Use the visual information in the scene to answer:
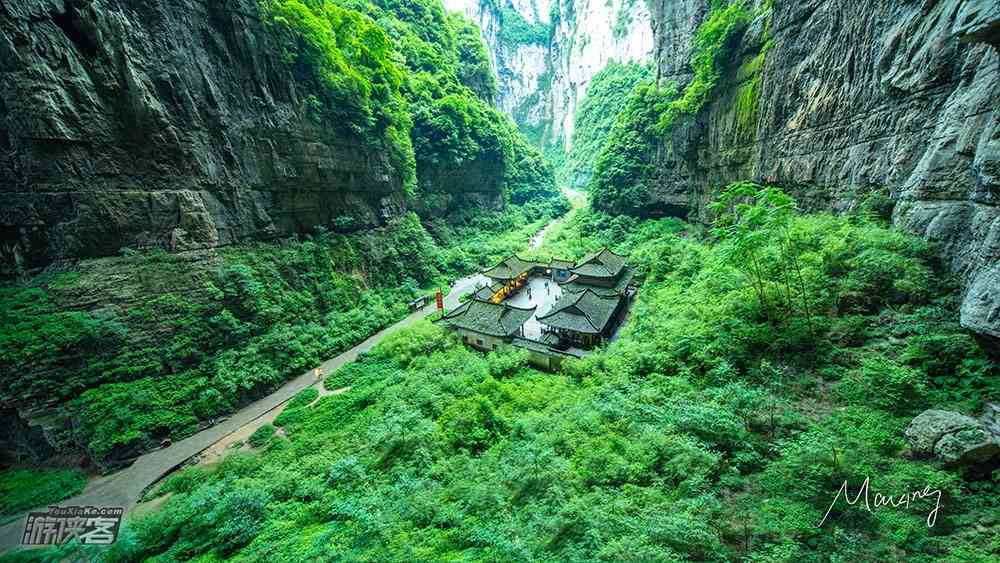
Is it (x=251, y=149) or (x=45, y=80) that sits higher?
(x=45, y=80)

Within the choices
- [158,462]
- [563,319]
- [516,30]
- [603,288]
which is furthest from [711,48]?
[516,30]

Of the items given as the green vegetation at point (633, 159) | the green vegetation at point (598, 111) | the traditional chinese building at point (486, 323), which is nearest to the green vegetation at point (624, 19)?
the green vegetation at point (598, 111)

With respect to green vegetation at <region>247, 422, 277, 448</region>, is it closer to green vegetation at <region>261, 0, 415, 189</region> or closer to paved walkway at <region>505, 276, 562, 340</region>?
paved walkway at <region>505, 276, 562, 340</region>

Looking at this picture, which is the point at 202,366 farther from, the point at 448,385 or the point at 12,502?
the point at 448,385

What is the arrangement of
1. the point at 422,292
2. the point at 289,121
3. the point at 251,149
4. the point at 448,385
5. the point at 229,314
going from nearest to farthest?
the point at 448,385 < the point at 229,314 < the point at 251,149 < the point at 289,121 < the point at 422,292

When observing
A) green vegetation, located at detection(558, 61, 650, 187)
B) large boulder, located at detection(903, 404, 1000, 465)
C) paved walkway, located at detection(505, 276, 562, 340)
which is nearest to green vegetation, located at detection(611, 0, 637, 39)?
green vegetation, located at detection(558, 61, 650, 187)

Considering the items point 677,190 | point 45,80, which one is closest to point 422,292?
point 45,80

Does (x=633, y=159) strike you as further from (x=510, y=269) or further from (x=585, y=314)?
(x=585, y=314)
